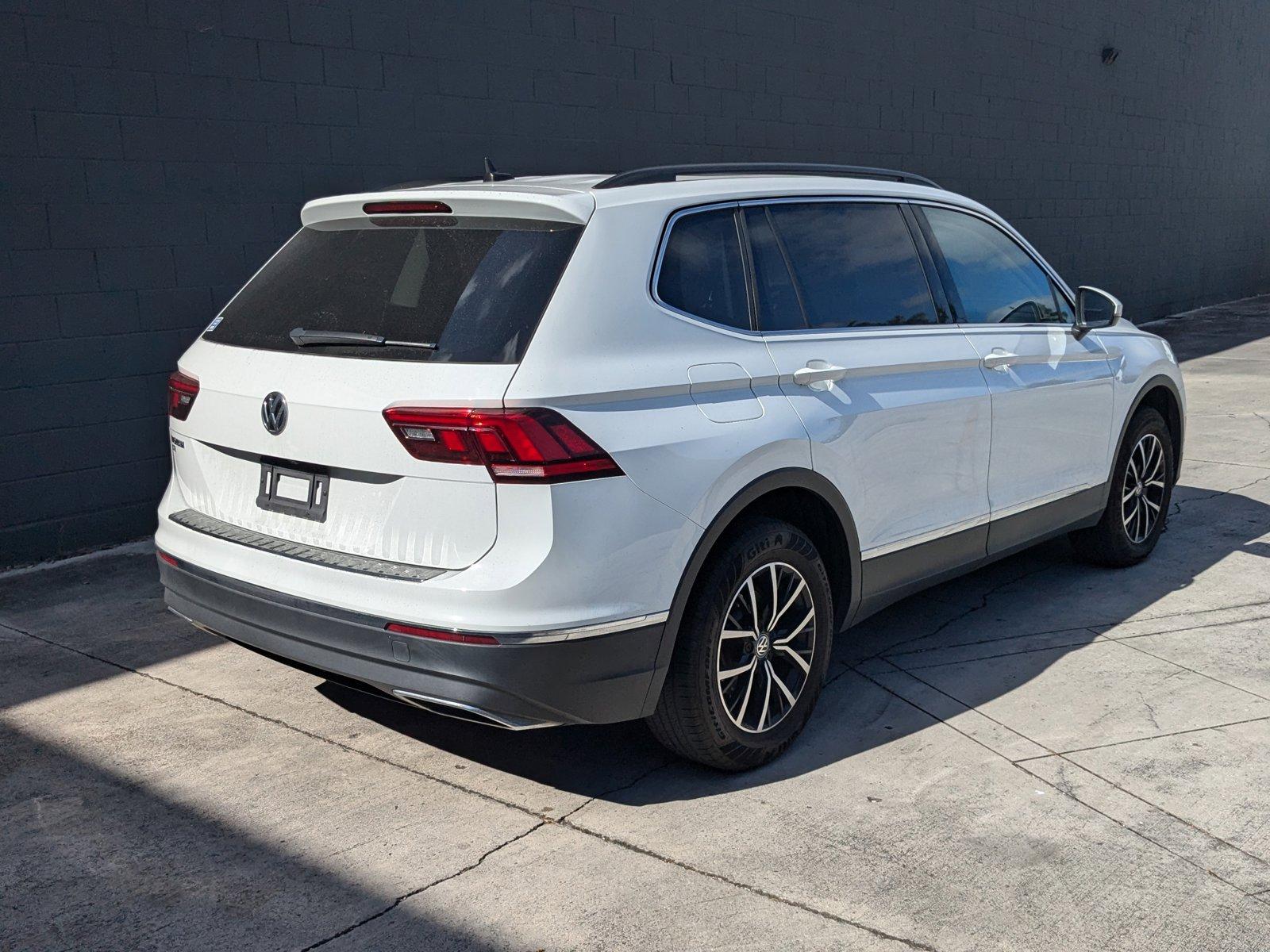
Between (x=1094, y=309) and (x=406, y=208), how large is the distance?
11.0 feet

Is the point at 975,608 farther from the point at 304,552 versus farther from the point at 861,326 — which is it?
the point at 304,552

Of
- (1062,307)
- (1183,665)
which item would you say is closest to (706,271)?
(1062,307)

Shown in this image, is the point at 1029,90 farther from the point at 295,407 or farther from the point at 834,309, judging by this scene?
the point at 295,407

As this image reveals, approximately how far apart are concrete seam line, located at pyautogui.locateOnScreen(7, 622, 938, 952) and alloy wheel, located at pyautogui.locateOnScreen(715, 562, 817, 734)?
391 millimetres

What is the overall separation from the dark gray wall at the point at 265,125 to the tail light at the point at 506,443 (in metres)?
3.82

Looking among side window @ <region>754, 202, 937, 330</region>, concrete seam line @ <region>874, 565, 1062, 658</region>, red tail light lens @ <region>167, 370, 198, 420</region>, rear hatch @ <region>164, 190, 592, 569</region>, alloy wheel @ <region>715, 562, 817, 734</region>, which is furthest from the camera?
concrete seam line @ <region>874, 565, 1062, 658</region>

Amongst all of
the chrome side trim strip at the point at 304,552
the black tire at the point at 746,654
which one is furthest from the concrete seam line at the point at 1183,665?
the chrome side trim strip at the point at 304,552

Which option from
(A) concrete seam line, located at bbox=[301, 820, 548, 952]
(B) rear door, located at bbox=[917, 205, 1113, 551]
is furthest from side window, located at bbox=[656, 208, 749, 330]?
(A) concrete seam line, located at bbox=[301, 820, 548, 952]

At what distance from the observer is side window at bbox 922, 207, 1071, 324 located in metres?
5.05

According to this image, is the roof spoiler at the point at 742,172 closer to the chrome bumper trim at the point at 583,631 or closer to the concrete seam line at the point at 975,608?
the chrome bumper trim at the point at 583,631

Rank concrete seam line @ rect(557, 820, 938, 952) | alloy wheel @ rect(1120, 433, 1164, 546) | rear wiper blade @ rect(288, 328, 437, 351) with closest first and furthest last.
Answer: concrete seam line @ rect(557, 820, 938, 952) → rear wiper blade @ rect(288, 328, 437, 351) → alloy wheel @ rect(1120, 433, 1164, 546)

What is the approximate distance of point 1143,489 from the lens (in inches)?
244

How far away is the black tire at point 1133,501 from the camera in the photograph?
6.00 metres

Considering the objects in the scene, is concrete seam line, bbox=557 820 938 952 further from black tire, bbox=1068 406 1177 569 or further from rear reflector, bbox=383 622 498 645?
black tire, bbox=1068 406 1177 569
